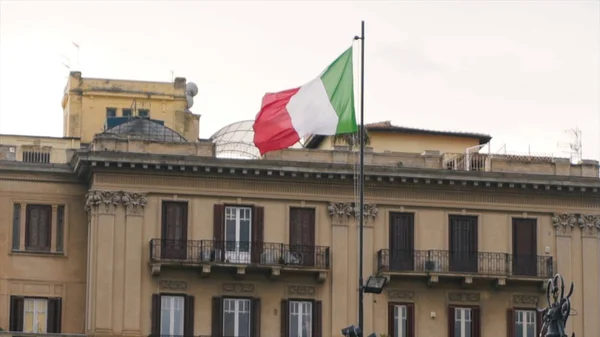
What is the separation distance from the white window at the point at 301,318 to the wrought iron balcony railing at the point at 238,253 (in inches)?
63.0

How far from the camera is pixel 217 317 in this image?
77.8 m

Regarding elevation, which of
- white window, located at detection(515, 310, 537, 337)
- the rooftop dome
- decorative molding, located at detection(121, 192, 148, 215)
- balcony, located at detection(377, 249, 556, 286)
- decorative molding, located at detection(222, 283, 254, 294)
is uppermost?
the rooftop dome

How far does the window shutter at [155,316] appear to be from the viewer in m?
77.0

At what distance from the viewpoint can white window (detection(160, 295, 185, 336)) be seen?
7738 centimetres

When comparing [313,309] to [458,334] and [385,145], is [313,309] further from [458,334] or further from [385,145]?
[385,145]

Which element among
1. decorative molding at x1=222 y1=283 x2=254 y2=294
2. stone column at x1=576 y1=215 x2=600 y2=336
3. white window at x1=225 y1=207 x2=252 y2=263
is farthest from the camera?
stone column at x1=576 y1=215 x2=600 y2=336

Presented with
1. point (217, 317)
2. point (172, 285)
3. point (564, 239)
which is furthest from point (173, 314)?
point (564, 239)

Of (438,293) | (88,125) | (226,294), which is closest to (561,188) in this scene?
(438,293)

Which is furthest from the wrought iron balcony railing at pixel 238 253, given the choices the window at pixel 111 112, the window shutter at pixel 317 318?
the window at pixel 111 112

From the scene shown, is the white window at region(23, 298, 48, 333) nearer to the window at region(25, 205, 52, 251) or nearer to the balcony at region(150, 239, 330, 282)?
the window at region(25, 205, 52, 251)

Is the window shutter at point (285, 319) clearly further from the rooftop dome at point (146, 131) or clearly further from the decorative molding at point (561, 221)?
the decorative molding at point (561, 221)

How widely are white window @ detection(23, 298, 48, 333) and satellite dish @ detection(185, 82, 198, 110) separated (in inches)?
751

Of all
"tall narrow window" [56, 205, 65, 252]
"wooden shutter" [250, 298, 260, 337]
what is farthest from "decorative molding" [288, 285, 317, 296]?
"tall narrow window" [56, 205, 65, 252]

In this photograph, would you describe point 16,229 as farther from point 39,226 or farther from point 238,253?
point 238,253
